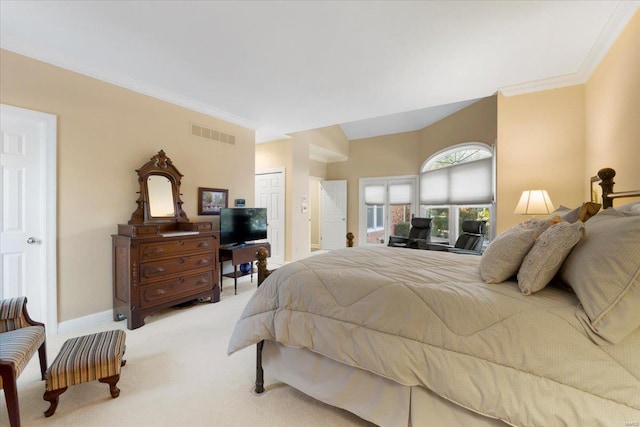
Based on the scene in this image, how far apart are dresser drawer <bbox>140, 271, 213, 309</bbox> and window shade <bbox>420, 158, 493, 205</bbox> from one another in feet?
15.2

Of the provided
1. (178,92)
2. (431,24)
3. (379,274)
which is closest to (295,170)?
(178,92)

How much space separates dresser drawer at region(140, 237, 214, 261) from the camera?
2820mm

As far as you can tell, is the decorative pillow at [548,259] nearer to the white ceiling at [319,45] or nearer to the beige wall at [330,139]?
the white ceiling at [319,45]

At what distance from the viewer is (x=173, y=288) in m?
3.04

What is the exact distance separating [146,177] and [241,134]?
180 centimetres

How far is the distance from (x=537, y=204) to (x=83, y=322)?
516cm

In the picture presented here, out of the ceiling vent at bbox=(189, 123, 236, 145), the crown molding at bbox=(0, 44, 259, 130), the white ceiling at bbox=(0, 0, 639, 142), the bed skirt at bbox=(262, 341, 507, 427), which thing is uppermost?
the white ceiling at bbox=(0, 0, 639, 142)

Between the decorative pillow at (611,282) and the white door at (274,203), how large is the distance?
499 centimetres

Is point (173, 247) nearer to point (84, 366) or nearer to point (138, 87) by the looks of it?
point (84, 366)

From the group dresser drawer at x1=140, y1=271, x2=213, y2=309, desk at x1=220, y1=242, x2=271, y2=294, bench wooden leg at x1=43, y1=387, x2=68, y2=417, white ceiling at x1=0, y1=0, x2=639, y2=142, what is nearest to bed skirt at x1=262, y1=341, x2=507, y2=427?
bench wooden leg at x1=43, y1=387, x2=68, y2=417

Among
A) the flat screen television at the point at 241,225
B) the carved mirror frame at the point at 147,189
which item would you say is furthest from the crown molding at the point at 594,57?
the carved mirror frame at the point at 147,189

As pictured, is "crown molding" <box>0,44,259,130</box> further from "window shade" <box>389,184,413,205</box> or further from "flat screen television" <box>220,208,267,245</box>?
"window shade" <box>389,184,413,205</box>

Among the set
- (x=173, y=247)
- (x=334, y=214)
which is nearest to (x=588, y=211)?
(x=173, y=247)

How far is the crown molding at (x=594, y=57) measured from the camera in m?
2.05
